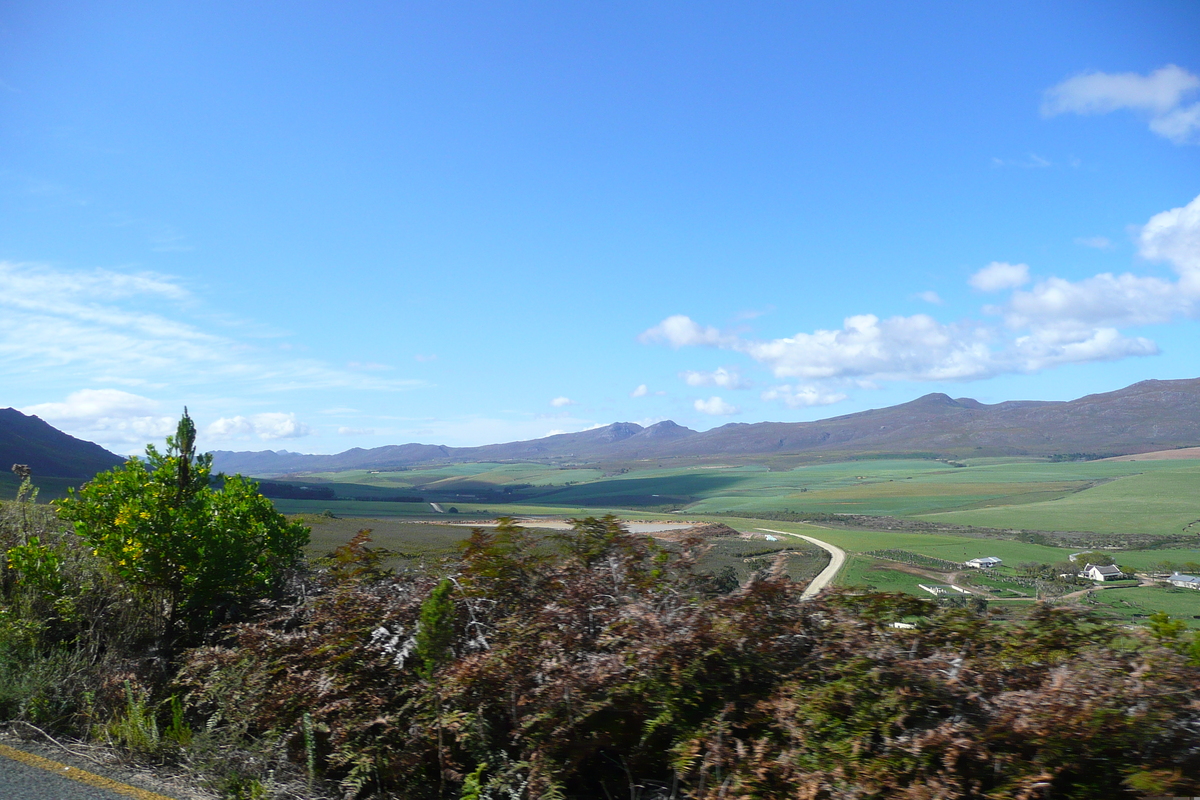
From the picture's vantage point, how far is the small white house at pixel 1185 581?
242 inches

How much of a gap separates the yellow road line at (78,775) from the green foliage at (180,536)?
144 cm

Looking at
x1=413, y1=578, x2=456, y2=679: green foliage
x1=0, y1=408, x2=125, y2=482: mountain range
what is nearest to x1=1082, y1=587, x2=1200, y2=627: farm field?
x1=413, y1=578, x2=456, y2=679: green foliage

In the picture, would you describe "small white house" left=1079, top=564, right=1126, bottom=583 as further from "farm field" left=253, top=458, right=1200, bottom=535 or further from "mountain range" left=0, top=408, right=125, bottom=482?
"mountain range" left=0, top=408, right=125, bottom=482

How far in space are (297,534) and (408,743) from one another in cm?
350

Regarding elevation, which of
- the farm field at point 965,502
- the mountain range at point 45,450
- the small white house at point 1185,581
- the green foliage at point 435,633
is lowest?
the farm field at point 965,502

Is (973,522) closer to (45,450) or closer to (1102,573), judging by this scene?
(1102,573)

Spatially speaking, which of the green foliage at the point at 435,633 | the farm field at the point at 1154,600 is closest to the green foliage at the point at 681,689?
the green foliage at the point at 435,633

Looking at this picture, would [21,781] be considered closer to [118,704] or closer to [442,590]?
[118,704]

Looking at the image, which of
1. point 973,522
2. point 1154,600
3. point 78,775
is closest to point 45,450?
point 973,522

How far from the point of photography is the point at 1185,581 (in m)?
6.28

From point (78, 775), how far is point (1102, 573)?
8199 mm

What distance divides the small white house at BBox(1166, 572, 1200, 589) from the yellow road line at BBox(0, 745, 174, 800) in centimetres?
787

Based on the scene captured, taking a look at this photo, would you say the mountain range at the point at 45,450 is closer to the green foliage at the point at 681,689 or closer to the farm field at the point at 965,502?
the farm field at the point at 965,502

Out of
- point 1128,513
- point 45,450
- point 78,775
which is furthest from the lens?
point 45,450
